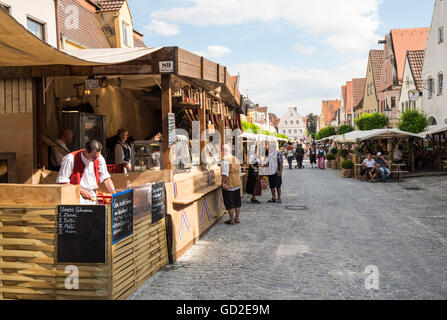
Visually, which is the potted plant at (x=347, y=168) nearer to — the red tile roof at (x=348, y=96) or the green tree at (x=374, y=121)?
the green tree at (x=374, y=121)

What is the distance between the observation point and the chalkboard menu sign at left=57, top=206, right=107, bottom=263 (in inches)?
178

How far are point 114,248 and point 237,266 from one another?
2.15 metres

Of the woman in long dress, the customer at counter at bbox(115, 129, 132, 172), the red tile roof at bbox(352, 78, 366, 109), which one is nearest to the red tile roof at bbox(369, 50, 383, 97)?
the red tile roof at bbox(352, 78, 366, 109)

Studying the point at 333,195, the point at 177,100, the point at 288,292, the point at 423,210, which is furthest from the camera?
the point at 333,195

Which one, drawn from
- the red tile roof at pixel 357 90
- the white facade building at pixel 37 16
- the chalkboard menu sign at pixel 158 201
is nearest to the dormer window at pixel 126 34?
the white facade building at pixel 37 16

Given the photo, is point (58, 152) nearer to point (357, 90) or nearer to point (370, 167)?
point (370, 167)

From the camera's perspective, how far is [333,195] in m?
14.4

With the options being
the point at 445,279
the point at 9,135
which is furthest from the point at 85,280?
the point at 445,279

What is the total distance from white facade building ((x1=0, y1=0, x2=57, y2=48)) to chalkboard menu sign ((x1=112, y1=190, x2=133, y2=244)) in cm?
874

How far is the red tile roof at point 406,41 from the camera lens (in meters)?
41.2

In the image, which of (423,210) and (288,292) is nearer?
(288,292)

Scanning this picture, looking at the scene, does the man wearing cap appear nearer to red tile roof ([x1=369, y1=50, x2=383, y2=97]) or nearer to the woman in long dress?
the woman in long dress

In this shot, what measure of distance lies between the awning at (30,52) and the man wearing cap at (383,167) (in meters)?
15.6

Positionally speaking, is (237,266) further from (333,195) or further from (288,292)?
(333,195)
